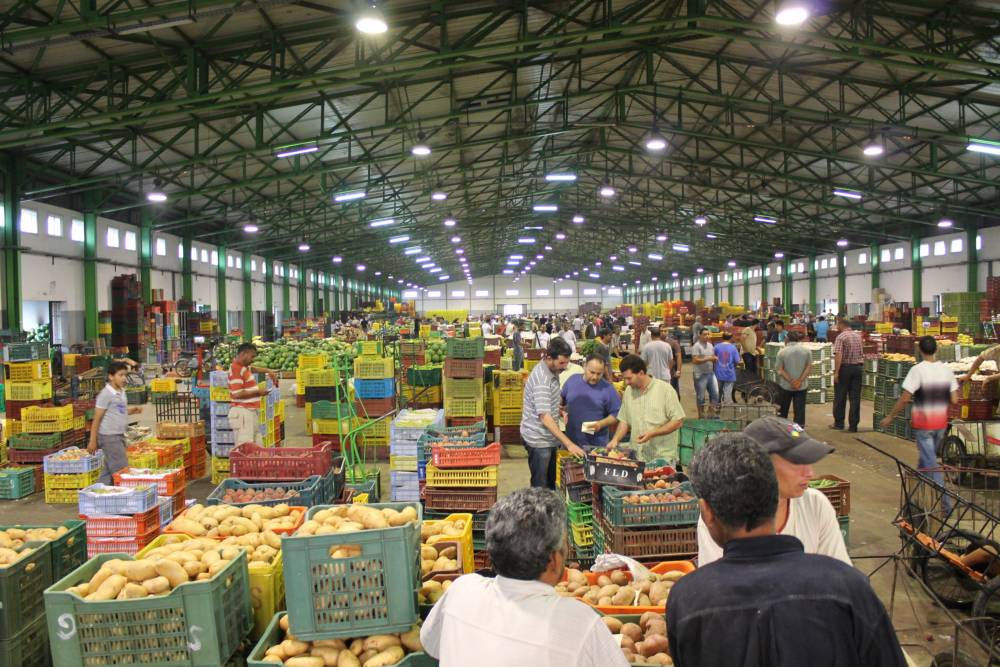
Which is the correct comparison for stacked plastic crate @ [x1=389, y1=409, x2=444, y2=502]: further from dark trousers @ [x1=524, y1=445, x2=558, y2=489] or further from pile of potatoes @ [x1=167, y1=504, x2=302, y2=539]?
pile of potatoes @ [x1=167, y1=504, x2=302, y2=539]

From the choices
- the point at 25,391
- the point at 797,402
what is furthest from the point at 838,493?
the point at 25,391

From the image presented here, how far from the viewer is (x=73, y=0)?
31.9 feet

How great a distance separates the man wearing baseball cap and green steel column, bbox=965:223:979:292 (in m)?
29.3

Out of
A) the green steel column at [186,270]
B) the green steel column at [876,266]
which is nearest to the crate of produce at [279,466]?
A: the green steel column at [186,270]

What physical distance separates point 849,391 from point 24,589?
1186 cm

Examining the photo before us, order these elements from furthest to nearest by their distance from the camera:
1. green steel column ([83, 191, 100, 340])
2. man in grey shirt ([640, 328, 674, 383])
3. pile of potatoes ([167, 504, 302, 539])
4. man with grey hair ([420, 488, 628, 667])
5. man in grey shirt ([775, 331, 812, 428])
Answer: green steel column ([83, 191, 100, 340])
man in grey shirt ([640, 328, 674, 383])
man in grey shirt ([775, 331, 812, 428])
pile of potatoes ([167, 504, 302, 539])
man with grey hair ([420, 488, 628, 667])

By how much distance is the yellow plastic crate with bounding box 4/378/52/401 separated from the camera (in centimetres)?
1016

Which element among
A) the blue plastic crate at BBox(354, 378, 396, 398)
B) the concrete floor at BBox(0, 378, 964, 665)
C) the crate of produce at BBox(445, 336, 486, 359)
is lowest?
the concrete floor at BBox(0, 378, 964, 665)

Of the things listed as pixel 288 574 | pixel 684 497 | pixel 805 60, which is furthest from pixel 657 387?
pixel 805 60

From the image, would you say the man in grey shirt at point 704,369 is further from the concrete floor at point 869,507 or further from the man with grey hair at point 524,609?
the man with grey hair at point 524,609

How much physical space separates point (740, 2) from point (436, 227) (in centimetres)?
2418

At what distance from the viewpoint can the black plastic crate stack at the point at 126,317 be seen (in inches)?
838

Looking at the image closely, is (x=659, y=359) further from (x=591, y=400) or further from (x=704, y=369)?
(x=591, y=400)

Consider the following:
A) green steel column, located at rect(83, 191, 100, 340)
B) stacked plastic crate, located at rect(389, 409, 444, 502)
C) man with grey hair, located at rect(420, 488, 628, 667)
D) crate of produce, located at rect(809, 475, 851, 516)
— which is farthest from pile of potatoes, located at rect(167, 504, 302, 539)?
green steel column, located at rect(83, 191, 100, 340)
